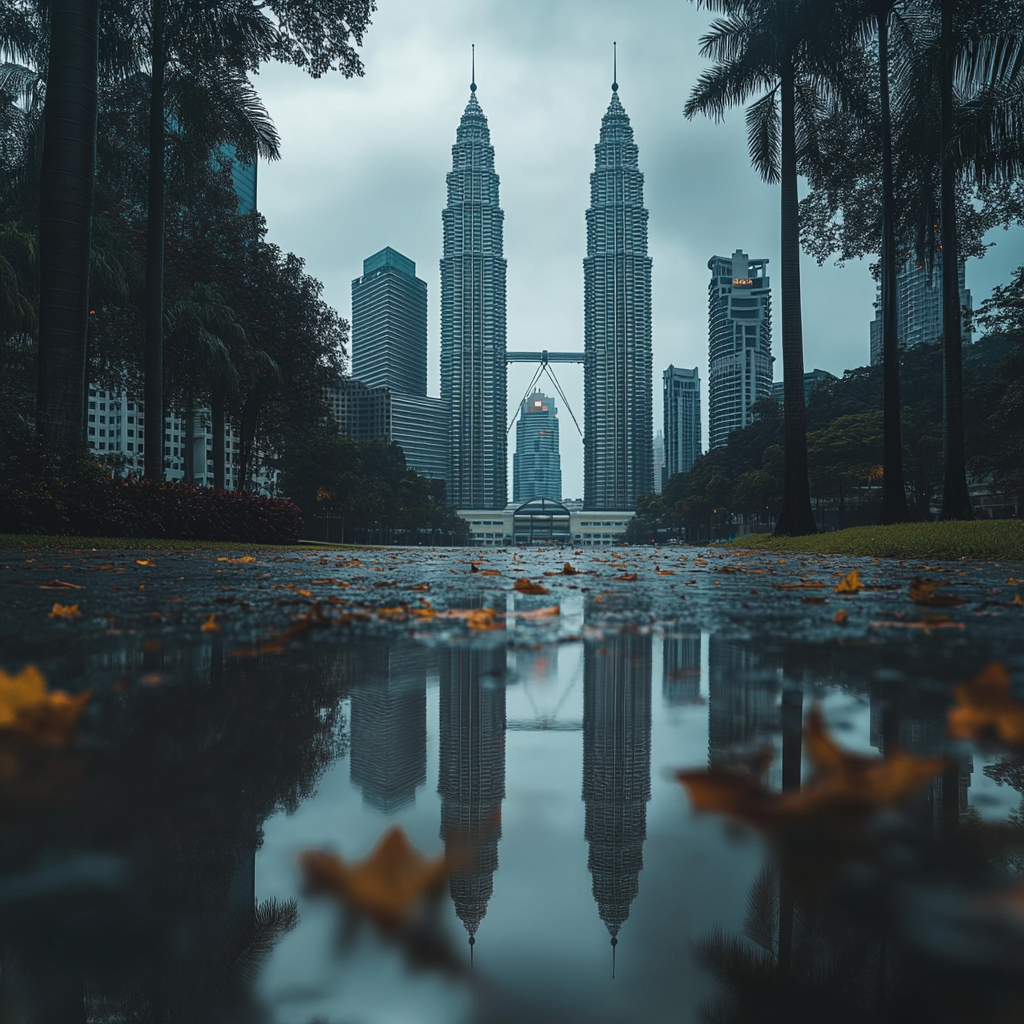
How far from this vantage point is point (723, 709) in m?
1.38

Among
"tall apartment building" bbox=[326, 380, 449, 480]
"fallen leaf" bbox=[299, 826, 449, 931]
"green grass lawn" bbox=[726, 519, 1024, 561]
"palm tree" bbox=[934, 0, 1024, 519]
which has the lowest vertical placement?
"fallen leaf" bbox=[299, 826, 449, 931]

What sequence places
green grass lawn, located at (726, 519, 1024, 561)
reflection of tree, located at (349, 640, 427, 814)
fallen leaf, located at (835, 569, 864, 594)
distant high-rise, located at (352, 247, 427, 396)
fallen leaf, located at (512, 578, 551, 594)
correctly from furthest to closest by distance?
distant high-rise, located at (352, 247, 427, 396) < green grass lawn, located at (726, 519, 1024, 561) < fallen leaf, located at (512, 578, 551, 594) < fallen leaf, located at (835, 569, 864, 594) < reflection of tree, located at (349, 640, 427, 814)

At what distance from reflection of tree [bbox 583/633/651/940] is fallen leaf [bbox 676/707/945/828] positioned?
9cm

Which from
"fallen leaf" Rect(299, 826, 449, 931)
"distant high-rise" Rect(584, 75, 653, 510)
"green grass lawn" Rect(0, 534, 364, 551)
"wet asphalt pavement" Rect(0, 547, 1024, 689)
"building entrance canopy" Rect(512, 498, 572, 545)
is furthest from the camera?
"distant high-rise" Rect(584, 75, 653, 510)

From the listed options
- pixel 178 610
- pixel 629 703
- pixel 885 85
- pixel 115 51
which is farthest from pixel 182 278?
pixel 629 703

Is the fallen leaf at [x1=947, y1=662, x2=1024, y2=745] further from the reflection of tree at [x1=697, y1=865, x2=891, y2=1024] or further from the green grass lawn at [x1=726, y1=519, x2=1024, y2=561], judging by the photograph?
the green grass lawn at [x1=726, y1=519, x2=1024, y2=561]

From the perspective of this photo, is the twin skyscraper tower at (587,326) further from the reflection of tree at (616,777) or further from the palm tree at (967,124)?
the reflection of tree at (616,777)

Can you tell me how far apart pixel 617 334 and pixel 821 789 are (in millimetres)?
163937

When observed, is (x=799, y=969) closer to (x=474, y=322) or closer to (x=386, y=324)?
(x=474, y=322)

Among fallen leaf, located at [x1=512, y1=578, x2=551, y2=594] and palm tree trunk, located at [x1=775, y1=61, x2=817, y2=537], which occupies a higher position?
palm tree trunk, located at [x1=775, y1=61, x2=817, y2=537]

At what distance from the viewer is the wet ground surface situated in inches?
22.9

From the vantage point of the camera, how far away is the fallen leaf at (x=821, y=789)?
2.69ft

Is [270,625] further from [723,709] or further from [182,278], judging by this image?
[182,278]

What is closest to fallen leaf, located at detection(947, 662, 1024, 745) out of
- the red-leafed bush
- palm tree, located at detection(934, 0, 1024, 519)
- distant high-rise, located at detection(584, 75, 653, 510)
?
the red-leafed bush
